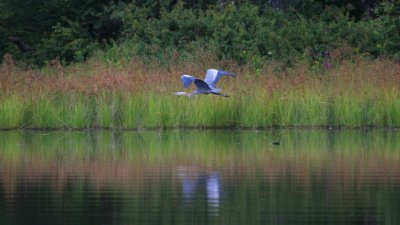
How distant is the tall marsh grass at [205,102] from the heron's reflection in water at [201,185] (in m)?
7.07

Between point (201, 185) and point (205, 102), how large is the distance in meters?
8.54

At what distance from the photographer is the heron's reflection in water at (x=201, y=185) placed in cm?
951

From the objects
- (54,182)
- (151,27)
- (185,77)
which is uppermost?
(151,27)

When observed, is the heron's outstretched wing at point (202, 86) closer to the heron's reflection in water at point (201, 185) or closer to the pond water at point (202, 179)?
the pond water at point (202, 179)

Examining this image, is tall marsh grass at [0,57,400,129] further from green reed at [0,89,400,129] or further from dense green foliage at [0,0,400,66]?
dense green foliage at [0,0,400,66]

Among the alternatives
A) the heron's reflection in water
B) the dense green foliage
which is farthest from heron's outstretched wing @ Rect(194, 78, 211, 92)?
the dense green foliage

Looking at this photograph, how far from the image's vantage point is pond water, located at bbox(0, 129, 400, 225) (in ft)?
28.8

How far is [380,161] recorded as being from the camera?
12.7 metres

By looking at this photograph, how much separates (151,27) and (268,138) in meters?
10.1

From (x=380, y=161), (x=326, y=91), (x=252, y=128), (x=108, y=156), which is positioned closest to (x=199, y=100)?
(x=252, y=128)

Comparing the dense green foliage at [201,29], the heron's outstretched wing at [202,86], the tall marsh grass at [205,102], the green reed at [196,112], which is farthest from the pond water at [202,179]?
the dense green foliage at [201,29]

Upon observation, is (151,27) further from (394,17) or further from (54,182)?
(54,182)

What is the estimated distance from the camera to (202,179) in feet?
36.7

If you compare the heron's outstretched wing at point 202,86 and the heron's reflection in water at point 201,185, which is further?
the heron's outstretched wing at point 202,86
